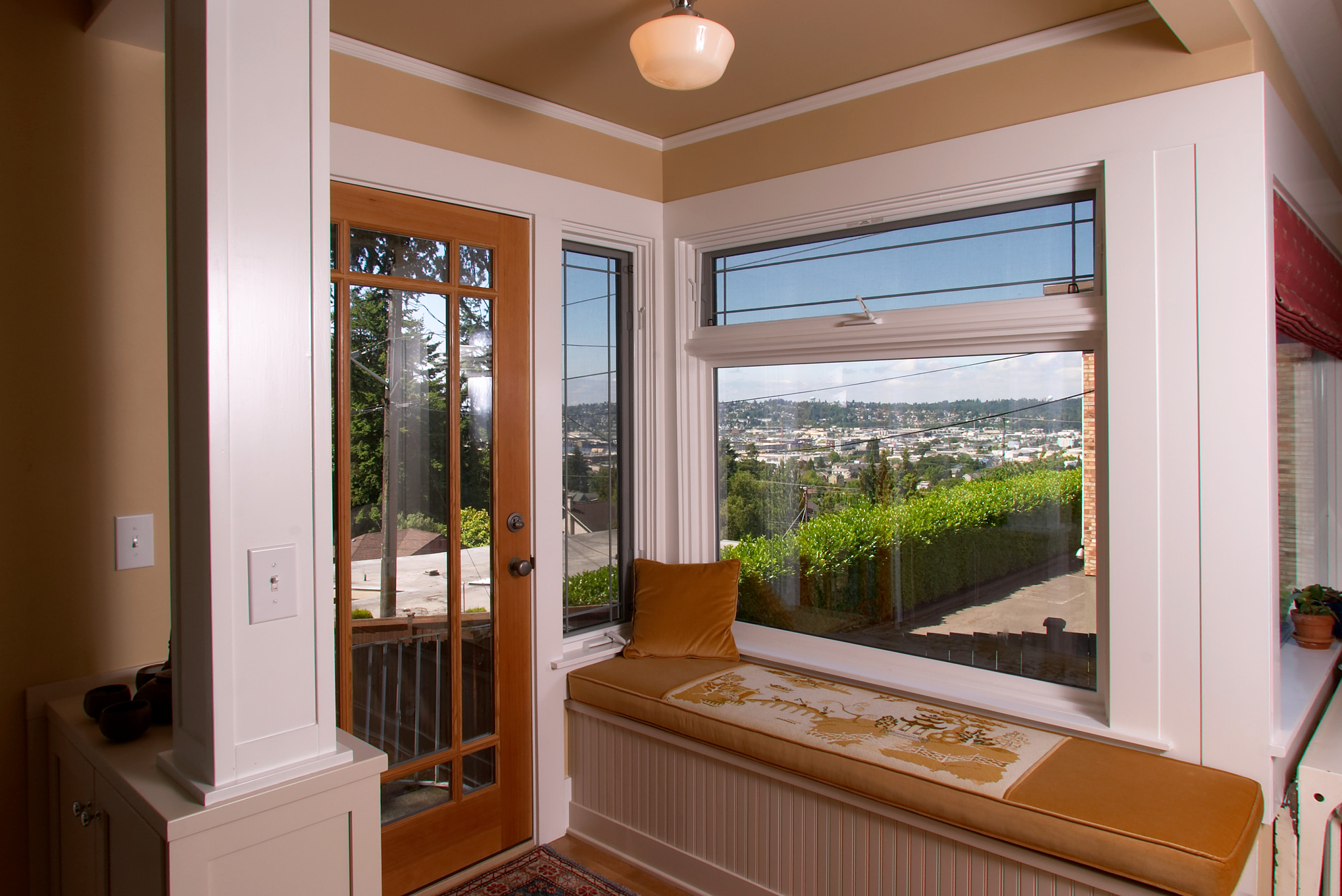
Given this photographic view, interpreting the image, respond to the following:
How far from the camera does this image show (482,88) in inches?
102

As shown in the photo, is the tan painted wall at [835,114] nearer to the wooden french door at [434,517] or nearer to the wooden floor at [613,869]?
the wooden french door at [434,517]

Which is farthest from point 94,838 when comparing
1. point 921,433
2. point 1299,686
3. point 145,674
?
point 1299,686

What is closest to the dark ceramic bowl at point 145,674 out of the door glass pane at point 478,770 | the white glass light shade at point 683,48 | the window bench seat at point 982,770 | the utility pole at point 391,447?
the utility pole at point 391,447

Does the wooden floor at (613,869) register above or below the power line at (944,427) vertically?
below

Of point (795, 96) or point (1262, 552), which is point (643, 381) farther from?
point (1262, 552)

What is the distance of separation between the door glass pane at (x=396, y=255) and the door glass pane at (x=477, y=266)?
64 mm

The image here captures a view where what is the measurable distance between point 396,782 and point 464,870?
15.4 inches

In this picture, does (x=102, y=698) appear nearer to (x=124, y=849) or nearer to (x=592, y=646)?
(x=124, y=849)

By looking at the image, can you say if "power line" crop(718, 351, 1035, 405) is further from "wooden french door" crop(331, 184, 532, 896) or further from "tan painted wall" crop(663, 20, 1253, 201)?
"wooden french door" crop(331, 184, 532, 896)

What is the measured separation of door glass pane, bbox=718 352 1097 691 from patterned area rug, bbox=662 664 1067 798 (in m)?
0.27

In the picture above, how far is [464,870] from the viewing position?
8.38 ft

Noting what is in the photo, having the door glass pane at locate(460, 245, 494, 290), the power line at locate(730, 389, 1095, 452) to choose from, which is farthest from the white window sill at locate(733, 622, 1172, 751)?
the door glass pane at locate(460, 245, 494, 290)

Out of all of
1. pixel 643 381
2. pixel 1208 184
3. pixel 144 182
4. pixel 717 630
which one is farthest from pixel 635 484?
pixel 1208 184

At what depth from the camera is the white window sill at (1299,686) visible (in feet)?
6.34
